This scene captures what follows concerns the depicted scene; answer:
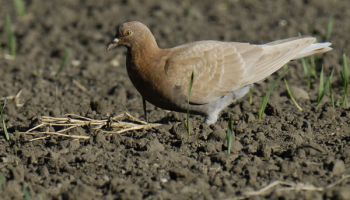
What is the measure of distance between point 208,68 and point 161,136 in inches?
27.1

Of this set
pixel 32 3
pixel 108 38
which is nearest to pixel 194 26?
pixel 108 38

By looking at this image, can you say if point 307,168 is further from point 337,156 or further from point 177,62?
point 177,62

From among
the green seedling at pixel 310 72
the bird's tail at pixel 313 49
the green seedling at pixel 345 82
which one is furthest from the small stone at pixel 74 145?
the green seedling at pixel 310 72

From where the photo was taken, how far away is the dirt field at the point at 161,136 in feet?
17.3

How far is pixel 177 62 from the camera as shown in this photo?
20.8 ft

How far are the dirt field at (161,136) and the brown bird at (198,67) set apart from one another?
216 mm

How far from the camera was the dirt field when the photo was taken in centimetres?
527

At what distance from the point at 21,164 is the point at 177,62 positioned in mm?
1433

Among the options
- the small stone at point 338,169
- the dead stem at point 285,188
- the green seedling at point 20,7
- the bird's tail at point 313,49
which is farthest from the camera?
the green seedling at point 20,7

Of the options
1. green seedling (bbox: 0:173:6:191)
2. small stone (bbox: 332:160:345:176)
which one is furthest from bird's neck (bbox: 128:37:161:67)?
small stone (bbox: 332:160:345:176)

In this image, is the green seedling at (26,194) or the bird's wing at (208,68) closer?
the green seedling at (26,194)

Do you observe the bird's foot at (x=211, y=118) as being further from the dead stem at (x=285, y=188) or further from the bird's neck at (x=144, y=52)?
the dead stem at (x=285, y=188)

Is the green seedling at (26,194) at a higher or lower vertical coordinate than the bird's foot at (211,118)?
lower

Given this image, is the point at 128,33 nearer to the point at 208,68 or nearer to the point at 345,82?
the point at 208,68
